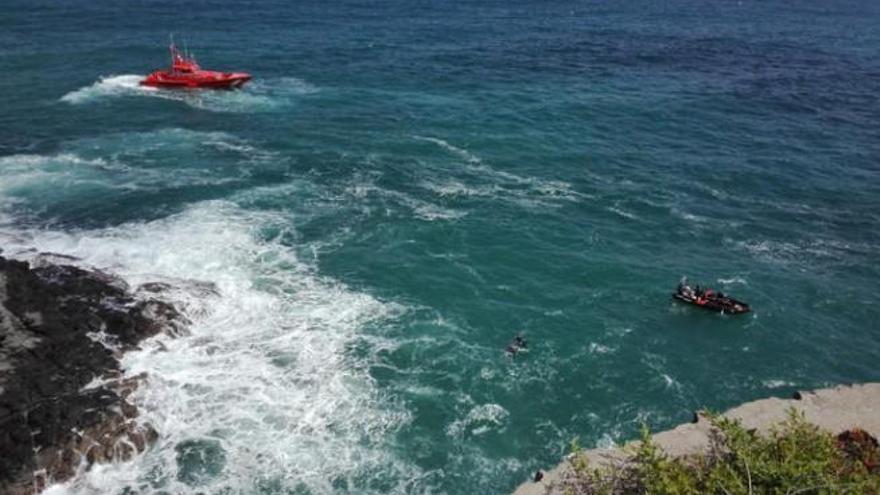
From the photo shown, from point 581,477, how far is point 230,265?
37.4m

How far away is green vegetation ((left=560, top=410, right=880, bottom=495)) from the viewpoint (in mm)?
30422

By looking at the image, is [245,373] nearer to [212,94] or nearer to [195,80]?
Answer: [212,94]

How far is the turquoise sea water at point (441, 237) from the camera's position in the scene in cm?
4588

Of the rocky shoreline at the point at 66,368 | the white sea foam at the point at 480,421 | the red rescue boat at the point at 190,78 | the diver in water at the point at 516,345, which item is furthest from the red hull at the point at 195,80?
the white sea foam at the point at 480,421

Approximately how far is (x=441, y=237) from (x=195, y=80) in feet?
184

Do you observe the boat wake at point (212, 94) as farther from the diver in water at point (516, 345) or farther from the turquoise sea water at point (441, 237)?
the diver in water at point (516, 345)

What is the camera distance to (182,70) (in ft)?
343

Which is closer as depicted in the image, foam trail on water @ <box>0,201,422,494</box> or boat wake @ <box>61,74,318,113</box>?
foam trail on water @ <box>0,201,422,494</box>

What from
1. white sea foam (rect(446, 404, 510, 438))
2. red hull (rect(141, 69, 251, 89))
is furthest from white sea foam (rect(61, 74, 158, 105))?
white sea foam (rect(446, 404, 510, 438))

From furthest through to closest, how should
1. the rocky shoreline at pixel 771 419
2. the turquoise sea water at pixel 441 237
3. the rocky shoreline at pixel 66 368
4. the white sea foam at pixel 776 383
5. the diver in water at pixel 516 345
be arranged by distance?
the diver in water at pixel 516 345 < the white sea foam at pixel 776 383 < the turquoise sea water at pixel 441 237 < the rocky shoreline at pixel 66 368 < the rocky shoreline at pixel 771 419

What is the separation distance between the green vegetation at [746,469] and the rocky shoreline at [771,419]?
259cm

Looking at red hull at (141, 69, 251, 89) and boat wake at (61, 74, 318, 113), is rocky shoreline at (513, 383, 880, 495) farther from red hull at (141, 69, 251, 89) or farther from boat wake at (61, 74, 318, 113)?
red hull at (141, 69, 251, 89)

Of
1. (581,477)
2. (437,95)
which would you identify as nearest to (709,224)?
(581,477)

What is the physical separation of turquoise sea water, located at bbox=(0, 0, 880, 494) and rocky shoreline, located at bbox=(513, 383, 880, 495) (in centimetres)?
373
